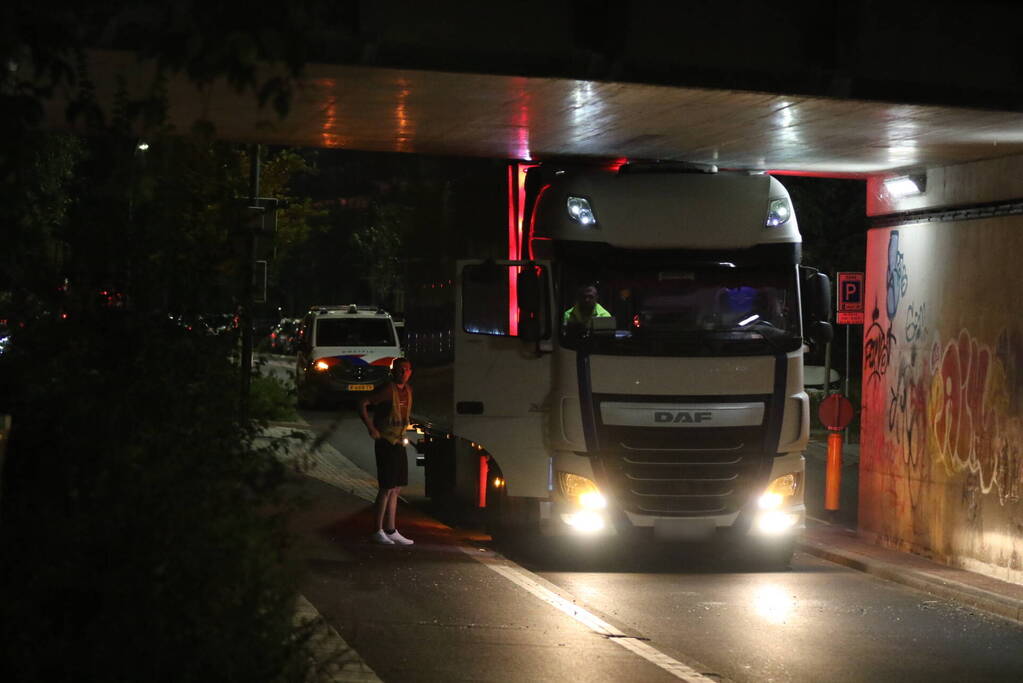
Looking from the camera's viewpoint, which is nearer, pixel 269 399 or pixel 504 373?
pixel 269 399

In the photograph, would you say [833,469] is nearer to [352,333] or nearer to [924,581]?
[924,581]

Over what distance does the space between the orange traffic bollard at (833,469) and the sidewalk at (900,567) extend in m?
0.27

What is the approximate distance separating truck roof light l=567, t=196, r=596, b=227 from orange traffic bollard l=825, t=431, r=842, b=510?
522cm

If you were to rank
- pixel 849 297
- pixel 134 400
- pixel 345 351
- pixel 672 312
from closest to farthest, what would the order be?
pixel 134 400 < pixel 672 312 < pixel 849 297 < pixel 345 351

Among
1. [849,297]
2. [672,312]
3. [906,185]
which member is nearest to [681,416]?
[672,312]

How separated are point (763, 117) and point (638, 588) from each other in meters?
3.87

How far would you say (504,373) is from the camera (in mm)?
13531

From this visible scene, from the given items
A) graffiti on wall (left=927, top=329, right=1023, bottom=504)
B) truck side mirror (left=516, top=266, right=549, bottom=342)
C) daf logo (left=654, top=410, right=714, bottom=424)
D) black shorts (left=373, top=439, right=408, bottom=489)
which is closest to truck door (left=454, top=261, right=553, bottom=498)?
truck side mirror (left=516, top=266, right=549, bottom=342)

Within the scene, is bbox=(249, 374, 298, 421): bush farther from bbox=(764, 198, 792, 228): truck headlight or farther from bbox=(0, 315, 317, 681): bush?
bbox=(764, 198, 792, 228): truck headlight

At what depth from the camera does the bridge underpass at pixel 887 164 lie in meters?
10.7

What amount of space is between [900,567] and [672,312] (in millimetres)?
3100

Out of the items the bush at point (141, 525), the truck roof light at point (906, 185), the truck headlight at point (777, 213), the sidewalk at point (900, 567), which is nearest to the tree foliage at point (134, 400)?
the bush at point (141, 525)

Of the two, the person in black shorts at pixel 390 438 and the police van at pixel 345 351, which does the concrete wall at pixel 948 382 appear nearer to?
the person in black shorts at pixel 390 438

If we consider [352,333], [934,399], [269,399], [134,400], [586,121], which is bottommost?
[352,333]
